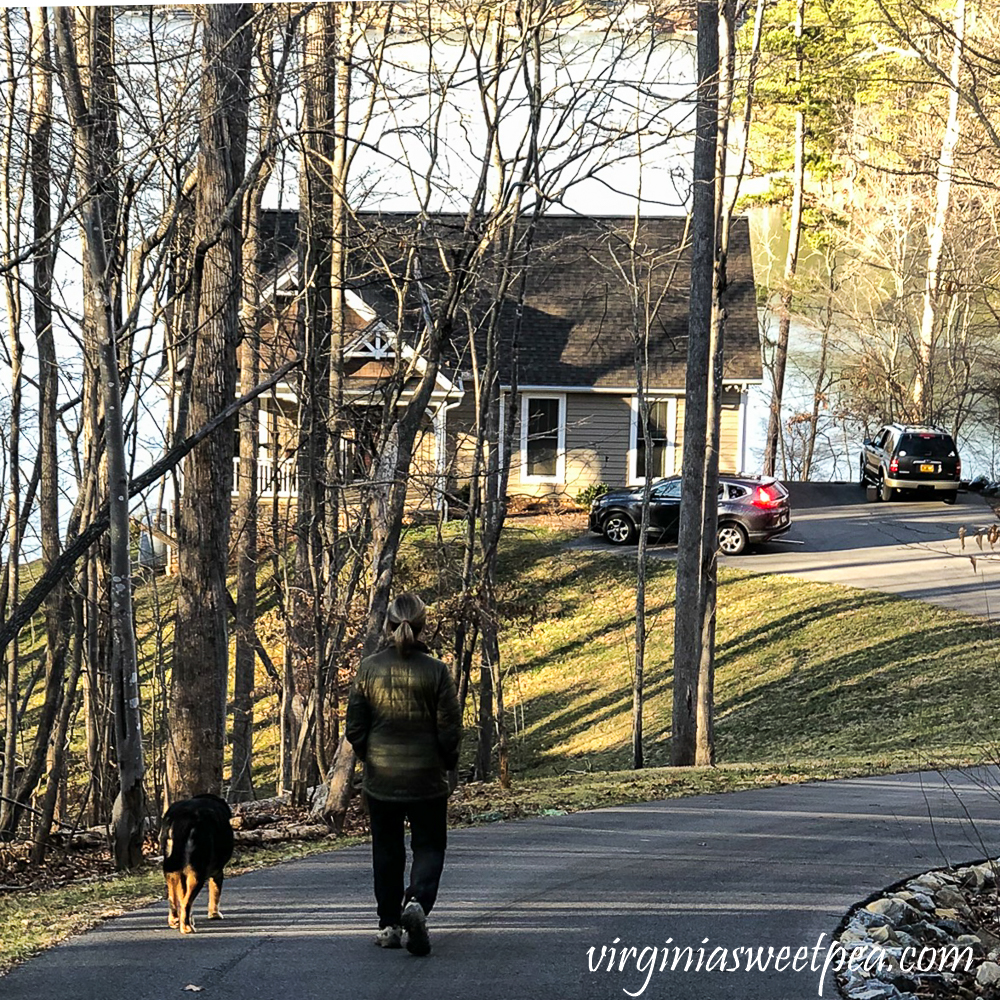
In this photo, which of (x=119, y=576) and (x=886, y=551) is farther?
(x=886, y=551)

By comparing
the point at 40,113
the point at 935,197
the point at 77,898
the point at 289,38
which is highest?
the point at 935,197

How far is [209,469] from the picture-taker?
12.6 metres

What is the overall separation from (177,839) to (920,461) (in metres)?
32.3

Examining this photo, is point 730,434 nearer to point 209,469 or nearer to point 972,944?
point 209,469

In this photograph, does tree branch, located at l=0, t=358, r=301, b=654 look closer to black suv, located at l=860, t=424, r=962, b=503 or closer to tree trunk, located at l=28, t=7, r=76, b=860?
tree trunk, located at l=28, t=7, r=76, b=860

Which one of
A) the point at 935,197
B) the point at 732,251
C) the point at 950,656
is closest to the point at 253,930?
the point at 950,656

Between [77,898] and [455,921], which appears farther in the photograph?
[77,898]

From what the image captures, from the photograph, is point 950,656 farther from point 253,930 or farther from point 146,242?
point 253,930

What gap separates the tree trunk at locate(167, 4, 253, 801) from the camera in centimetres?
1242

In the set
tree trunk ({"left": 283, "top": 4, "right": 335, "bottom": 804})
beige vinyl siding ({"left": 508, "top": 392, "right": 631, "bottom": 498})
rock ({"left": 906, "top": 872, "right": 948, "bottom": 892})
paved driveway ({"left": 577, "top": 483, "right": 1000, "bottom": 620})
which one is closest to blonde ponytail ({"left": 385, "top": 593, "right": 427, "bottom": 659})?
rock ({"left": 906, "top": 872, "right": 948, "bottom": 892})

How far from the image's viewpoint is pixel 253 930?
772 centimetres

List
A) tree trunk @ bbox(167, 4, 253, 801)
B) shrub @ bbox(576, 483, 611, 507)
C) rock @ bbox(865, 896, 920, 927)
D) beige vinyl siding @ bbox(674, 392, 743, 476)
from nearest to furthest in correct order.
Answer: rock @ bbox(865, 896, 920, 927), tree trunk @ bbox(167, 4, 253, 801), shrub @ bbox(576, 483, 611, 507), beige vinyl siding @ bbox(674, 392, 743, 476)

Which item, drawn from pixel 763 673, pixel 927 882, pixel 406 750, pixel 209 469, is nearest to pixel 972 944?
pixel 927 882

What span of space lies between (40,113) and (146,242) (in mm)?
2194
